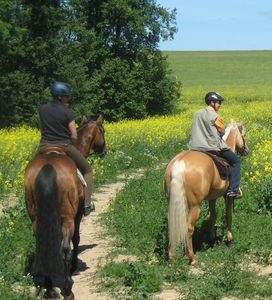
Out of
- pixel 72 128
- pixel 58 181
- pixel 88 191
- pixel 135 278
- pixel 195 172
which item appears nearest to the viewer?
pixel 58 181

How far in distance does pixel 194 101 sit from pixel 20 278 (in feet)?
147

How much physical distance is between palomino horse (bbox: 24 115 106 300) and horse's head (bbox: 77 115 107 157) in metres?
1.66

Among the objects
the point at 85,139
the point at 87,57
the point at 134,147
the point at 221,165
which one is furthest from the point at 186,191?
the point at 87,57

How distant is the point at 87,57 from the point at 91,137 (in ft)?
94.3

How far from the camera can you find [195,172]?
27.2 feet

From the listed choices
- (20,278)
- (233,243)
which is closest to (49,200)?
(20,278)

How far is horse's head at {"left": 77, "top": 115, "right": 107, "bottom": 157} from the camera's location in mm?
9250

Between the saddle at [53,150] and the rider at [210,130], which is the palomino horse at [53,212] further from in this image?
the rider at [210,130]

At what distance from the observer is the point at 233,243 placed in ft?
30.7

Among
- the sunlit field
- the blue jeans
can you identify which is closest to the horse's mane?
the blue jeans

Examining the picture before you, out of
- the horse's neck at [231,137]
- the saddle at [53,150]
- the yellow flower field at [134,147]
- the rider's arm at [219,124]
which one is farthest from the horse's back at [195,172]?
the yellow flower field at [134,147]

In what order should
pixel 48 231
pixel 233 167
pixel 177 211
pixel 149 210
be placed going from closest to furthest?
pixel 48 231, pixel 177 211, pixel 233 167, pixel 149 210

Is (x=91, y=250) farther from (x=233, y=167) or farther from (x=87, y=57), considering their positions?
(x=87, y=57)

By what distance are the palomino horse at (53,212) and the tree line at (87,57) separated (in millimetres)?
22472
